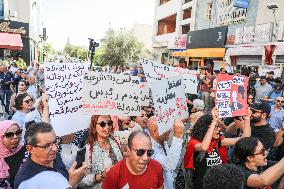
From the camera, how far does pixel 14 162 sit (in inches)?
136

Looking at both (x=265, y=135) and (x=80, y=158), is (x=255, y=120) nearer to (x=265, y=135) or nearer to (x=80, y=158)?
(x=265, y=135)

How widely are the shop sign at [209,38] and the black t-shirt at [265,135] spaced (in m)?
16.8

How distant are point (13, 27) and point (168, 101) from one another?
30734 millimetres

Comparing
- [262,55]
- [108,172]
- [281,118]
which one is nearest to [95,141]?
[108,172]

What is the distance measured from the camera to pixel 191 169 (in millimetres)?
3814

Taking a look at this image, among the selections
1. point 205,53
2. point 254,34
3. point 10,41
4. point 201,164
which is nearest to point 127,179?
point 201,164

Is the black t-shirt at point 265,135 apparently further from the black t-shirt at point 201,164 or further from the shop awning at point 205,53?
the shop awning at point 205,53

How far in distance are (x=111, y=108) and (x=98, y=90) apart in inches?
10.5

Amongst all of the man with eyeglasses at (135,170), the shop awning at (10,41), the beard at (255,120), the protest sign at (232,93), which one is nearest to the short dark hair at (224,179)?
the man with eyeglasses at (135,170)

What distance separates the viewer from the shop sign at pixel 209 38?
827 inches

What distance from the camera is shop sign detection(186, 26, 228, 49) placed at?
21.0m

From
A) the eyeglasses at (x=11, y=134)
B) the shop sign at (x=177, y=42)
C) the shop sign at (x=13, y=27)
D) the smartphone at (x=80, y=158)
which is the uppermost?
the shop sign at (x=13, y=27)

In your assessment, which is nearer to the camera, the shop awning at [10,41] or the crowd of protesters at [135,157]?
the crowd of protesters at [135,157]

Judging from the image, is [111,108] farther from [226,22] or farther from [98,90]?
[226,22]
